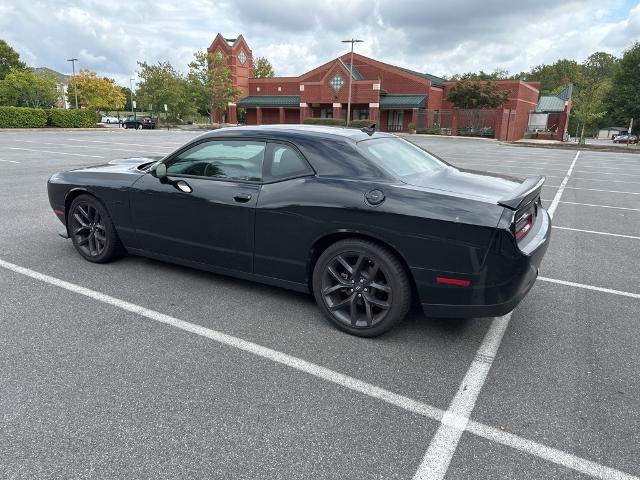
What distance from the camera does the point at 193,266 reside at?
4.26 m

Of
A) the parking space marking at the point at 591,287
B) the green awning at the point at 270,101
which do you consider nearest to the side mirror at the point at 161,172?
the parking space marking at the point at 591,287

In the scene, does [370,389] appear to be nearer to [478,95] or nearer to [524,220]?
[524,220]

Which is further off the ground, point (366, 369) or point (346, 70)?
point (346, 70)

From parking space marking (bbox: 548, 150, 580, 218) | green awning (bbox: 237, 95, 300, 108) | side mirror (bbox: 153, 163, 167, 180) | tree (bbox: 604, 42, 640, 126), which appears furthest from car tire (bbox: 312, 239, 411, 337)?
tree (bbox: 604, 42, 640, 126)

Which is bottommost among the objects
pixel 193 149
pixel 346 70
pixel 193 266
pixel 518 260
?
pixel 193 266

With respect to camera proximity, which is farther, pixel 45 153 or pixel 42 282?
pixel 45 153

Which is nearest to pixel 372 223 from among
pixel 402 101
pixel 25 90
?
pixel 402 101

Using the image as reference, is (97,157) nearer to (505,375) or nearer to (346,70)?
(505,375)

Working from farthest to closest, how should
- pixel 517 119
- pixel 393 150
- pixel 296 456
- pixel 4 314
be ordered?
pixel 517 119
pixel 393 150
pixel 4 314
pixel 296 456

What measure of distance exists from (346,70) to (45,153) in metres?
37.3

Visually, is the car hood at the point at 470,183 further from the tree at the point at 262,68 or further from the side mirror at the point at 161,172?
the tree at the point at 262,68

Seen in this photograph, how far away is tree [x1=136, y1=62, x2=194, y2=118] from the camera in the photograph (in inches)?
2158

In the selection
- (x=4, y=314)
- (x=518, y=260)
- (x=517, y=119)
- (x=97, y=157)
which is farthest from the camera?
(x=517, y=119)

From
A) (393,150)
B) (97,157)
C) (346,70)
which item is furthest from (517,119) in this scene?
(393,150)
